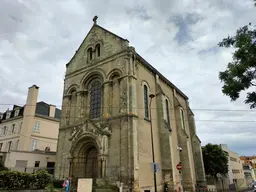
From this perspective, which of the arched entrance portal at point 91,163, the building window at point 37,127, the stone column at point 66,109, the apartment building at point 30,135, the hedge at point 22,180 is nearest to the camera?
the hedge at point 22,180

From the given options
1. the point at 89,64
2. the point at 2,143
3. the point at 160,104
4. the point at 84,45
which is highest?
the point at 84,45

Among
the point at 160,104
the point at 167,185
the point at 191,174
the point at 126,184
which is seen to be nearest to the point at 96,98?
the point at 160,104

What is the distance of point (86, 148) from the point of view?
60.7ft

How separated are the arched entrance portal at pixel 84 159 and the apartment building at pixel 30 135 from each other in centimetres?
811

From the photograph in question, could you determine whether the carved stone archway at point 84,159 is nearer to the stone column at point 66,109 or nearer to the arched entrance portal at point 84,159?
the arched entrance portal at point 84,159

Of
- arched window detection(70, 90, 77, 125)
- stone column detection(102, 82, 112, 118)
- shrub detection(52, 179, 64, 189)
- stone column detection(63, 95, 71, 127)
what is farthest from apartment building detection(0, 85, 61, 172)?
stone column detection(102, 82, 112, 118)

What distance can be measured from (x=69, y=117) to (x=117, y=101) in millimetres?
6596

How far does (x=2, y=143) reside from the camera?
100ft

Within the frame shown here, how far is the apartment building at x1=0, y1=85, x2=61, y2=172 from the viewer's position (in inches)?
922

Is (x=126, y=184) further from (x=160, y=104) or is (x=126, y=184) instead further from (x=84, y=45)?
(x=84, y=45)

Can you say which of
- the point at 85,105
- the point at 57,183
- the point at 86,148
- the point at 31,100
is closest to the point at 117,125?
the point at 86,148

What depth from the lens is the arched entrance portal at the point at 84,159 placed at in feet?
58.5

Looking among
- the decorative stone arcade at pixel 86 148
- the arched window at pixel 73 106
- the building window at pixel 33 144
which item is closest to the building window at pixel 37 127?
the building window at pixel 33 144

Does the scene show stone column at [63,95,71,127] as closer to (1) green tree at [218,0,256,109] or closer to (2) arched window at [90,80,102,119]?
(2) arched window at [90,80,102,119]
